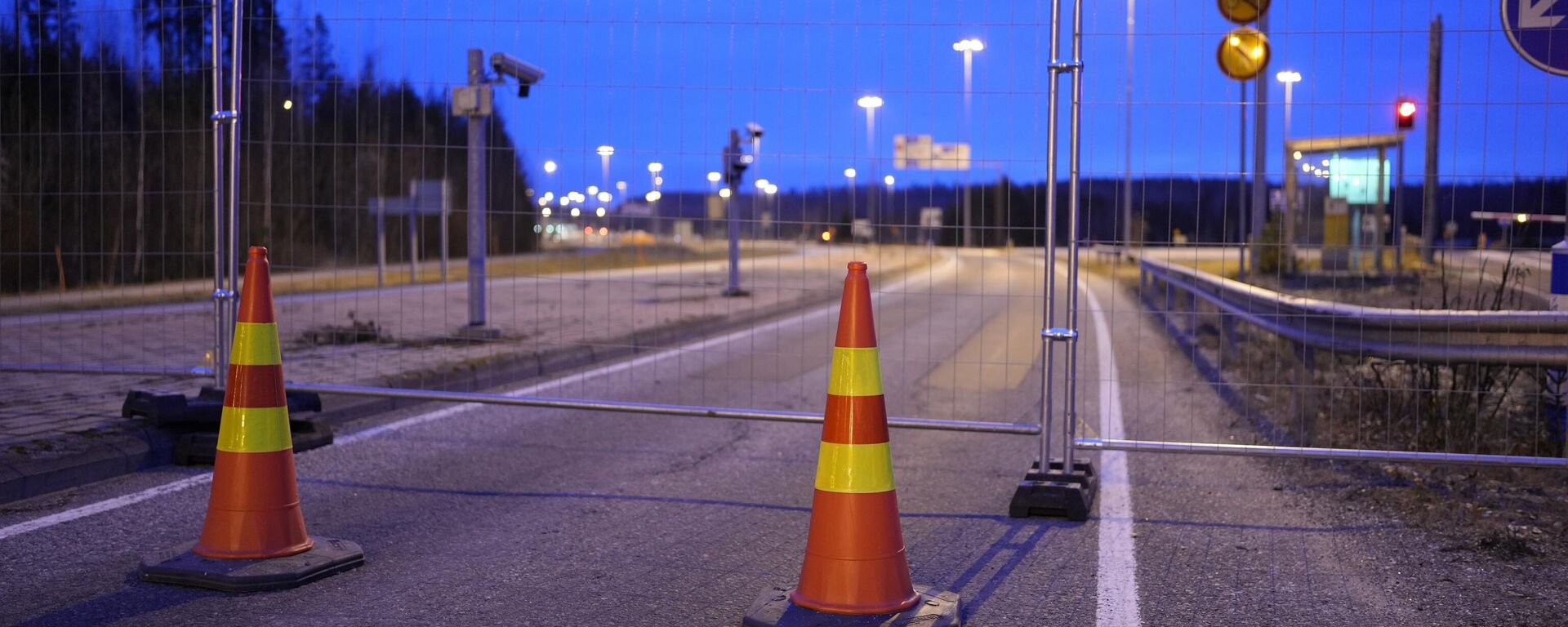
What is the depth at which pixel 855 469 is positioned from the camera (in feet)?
13.8

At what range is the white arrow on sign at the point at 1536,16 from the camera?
6.13m

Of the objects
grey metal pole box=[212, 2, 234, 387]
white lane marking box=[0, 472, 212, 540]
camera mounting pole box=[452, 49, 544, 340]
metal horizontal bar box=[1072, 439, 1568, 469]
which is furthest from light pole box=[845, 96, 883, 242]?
camera mounting pole box=[452, 49, 544, 340]

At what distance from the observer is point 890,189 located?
277 inches

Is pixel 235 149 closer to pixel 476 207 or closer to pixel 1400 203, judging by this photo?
pixel 476 207

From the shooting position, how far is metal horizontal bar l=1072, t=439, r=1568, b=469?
573cm

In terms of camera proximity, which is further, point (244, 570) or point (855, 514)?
point (244, 570)

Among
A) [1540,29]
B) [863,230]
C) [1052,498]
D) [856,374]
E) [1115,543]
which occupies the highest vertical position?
[1540,29]

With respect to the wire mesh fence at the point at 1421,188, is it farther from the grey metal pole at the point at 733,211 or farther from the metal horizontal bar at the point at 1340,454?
the grey metal pole at the point at 733,211

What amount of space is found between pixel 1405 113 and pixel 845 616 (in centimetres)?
570

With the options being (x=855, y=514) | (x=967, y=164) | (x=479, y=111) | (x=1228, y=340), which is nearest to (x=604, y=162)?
(x=967, y=164)

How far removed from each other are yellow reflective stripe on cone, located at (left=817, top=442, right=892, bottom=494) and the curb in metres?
3.37

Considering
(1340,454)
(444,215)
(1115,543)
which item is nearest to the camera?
(1115,543)

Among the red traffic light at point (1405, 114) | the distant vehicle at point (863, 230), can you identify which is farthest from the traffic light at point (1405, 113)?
the distant vehicle at point (863, 230)

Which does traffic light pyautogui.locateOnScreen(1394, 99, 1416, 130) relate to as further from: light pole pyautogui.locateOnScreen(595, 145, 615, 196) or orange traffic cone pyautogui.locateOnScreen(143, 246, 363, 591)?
orange traffic cone pyautogui.locateOnScreen(143, 246, 363, 591)
